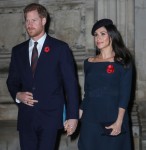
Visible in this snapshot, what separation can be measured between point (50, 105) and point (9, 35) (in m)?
2.51

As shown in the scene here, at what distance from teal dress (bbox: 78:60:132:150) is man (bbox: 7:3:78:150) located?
0.14m

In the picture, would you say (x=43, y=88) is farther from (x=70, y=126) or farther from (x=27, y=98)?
(x=70, y=126)

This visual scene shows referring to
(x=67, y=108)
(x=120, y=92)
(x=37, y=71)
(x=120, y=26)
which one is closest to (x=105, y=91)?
(x=120, y=92)

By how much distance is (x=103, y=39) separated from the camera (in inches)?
145

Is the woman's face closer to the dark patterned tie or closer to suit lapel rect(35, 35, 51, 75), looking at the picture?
suit lapel rect(35, 35, 51, 75)

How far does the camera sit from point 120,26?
5309 millimetres

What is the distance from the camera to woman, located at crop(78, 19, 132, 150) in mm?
3576

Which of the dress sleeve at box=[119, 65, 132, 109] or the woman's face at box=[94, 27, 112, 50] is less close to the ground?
the woman's face at box=[94, 27, 112, 50]

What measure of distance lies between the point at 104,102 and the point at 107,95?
0.23 feet

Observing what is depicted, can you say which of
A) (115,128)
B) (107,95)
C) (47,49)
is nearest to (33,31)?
(47,49)

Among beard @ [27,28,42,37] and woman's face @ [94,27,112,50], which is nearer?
beard @ [27,28,42,37]

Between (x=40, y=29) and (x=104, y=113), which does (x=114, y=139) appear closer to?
(x=104, y=113)

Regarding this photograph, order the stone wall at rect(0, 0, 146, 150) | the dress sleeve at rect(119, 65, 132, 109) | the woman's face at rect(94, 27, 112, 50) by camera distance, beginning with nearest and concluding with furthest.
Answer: the dress sleeve at rect(119, 65, 132, 109), the woman's face at rect(94, 27, 112, 50), the stone wall at rect(0, 0, 146, 150)

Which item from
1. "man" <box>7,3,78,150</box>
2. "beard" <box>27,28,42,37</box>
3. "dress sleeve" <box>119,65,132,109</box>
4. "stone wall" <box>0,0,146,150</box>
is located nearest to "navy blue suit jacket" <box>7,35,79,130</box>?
"man" <box>7,3,78,150</box>
